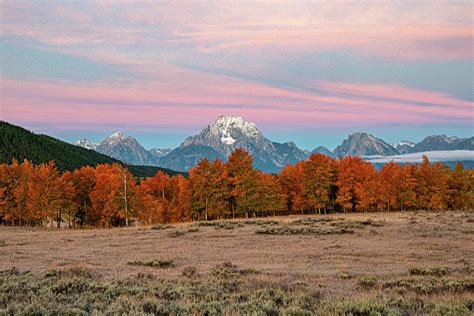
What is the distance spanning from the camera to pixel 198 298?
1114 cm

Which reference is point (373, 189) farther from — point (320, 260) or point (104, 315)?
point (104, 315)

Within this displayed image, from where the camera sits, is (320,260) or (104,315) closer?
(104,315)

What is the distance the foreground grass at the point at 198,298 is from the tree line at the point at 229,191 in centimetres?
4380

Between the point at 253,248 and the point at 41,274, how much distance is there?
529 inches

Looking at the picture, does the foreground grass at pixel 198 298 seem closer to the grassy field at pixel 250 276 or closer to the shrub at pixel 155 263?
the grassy field at pixel 250 276

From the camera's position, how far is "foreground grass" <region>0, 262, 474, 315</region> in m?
9.61

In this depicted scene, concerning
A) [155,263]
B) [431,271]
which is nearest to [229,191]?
[155,263]

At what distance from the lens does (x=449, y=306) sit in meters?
9.41

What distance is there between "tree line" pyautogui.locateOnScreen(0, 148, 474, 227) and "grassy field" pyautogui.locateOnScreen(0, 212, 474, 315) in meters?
31.7

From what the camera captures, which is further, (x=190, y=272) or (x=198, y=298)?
(x=190, y=272)

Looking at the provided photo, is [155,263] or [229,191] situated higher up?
[229,191]

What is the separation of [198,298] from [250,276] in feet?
14.5

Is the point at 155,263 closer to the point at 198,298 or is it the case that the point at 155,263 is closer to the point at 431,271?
the point at 198,298

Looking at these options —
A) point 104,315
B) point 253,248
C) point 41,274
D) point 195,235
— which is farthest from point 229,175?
point 104,315
